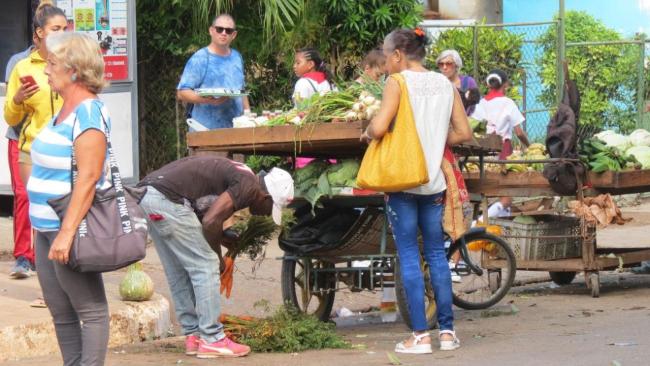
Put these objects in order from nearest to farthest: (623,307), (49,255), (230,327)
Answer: (49,255)
(230,327)
(623,307)

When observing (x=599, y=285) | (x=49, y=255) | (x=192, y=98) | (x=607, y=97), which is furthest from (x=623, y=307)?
(x=607, y=97)

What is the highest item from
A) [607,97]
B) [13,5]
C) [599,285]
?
[13,5]

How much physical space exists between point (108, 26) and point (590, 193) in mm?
4845

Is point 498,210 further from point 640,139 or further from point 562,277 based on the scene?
point 640,139

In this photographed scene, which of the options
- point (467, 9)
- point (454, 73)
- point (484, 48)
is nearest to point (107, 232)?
point (454, 73)

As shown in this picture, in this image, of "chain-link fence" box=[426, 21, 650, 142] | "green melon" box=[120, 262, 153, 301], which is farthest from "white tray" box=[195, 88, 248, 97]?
"chain-link fence" box=[426, 21, 650, 142]

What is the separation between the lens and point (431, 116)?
A: 7547 millimetres

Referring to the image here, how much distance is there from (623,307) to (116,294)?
12.2 feet

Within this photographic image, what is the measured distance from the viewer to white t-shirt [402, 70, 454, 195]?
24.6 ft

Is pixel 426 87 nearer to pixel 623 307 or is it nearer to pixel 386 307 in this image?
pixel 386 307

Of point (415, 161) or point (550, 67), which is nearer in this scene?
point (415, 161)

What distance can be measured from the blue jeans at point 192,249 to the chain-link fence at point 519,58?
29.7 feet

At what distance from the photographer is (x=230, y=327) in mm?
7898

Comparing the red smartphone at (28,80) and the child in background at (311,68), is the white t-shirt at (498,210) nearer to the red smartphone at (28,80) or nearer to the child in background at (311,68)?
the child in background at (311,68)
